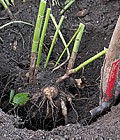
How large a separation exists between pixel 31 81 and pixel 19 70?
0.32ft

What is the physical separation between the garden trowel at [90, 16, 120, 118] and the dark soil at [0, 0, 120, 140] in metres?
0.08

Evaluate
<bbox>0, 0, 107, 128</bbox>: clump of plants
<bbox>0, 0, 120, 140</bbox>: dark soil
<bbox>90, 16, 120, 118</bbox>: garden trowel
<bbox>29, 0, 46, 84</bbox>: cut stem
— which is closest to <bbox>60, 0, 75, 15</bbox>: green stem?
<bbox>0, 0, 120, 140</bbox>: dark soil

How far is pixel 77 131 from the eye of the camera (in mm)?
1223

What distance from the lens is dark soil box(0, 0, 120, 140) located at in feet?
3.99

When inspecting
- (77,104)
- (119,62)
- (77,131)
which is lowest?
(77,104)

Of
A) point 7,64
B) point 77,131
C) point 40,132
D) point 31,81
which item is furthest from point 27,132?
point 7,64

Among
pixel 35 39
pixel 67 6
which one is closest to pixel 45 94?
pixel 35 39

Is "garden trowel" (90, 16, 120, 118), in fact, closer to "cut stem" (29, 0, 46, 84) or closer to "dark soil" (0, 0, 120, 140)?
"dark soil" (0, 0, 120, 140)

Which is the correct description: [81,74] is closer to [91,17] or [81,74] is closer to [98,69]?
[98,69]

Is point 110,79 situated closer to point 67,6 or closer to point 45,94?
point 45,94

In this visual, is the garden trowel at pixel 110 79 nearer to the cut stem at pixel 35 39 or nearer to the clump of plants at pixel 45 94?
the clump of plants at pixel 45 94

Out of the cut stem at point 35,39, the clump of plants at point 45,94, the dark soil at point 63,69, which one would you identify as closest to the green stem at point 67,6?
the dark soil at point 63,69

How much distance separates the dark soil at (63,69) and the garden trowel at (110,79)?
8 cm

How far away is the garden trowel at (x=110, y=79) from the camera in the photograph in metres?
1.33
